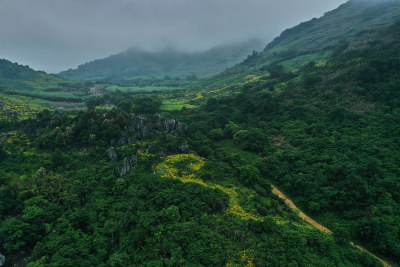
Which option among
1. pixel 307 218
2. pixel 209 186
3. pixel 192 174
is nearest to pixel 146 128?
pixel 192 174

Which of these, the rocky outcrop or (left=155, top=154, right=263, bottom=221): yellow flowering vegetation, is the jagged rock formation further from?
(left=155, top=154, right=263, bottom=221): yellow flowering vegetation

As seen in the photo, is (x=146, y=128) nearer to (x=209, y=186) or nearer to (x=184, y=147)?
(x=184, y=147)

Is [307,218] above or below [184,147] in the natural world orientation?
below

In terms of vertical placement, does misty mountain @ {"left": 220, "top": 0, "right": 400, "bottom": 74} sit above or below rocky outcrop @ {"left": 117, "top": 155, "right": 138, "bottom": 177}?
above

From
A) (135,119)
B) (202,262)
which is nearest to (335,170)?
(202,262)

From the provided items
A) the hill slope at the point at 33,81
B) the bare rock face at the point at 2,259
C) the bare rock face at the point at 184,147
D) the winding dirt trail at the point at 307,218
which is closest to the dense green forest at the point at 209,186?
the bare rock face at the point at 184,147

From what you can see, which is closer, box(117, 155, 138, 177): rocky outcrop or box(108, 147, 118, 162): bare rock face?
box(117, 155, 138, 177): rocky outcrop

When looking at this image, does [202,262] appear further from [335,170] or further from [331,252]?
[335,170]

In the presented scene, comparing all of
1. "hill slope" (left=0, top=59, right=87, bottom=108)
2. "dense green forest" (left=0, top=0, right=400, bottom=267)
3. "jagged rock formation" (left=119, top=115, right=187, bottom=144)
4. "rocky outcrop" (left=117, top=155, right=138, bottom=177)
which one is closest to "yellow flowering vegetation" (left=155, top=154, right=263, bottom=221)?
"dense green forest" (left=0, top=0, right=400, bottom=267)

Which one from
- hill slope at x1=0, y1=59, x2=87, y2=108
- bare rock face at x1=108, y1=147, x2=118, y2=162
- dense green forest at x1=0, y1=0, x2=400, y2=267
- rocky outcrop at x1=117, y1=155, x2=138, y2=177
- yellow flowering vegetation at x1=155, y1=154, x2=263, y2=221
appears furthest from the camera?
hill slope at x1=0, y1=59, x2=87, y2=108
